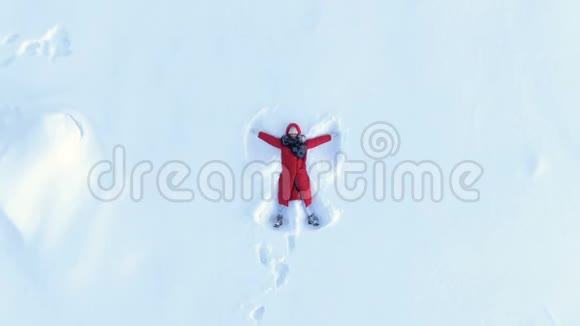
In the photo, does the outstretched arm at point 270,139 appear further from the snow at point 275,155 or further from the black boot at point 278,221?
the black boot at point 278,221

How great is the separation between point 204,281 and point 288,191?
115cm

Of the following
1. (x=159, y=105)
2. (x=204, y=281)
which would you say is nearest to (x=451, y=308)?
(x=204, y=281)

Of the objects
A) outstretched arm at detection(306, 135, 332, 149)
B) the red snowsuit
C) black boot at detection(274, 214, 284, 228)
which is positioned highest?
outstretched arm at detection(306, 135, 332, 149)

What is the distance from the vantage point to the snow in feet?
14.0

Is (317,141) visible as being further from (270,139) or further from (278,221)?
(278,221)

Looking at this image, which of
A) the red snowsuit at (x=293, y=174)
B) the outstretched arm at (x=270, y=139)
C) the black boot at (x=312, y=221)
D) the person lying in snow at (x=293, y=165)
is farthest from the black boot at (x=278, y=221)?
the outstretched arm at (x=270, y=139)

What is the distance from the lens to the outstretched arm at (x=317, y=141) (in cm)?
444

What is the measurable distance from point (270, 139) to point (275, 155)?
0.21 metres

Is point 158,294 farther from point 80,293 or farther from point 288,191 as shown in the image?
point 288,191

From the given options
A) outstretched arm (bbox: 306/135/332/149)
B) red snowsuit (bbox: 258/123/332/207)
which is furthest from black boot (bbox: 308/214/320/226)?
outstretched arm (bbox: 306/135/332/149)

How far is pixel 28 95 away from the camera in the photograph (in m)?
4.50

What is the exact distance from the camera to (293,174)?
4438mm

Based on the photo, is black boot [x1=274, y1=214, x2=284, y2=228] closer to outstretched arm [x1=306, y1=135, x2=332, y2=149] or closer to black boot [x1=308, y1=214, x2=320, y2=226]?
black boot [x1=308, y1=214, x2=320, y2=226]

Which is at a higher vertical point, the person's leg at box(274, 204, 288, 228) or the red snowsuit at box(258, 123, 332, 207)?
the red snowsuit at box(258, 123, 332, 207)
